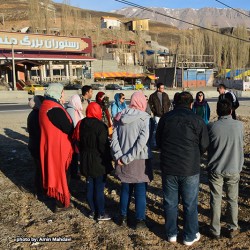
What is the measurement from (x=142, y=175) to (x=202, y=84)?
56791 millimetres

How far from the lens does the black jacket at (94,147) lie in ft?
13.5

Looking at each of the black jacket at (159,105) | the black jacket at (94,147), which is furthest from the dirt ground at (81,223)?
the black jacket at (159,105)

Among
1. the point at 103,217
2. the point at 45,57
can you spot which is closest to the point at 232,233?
the point at 103,217

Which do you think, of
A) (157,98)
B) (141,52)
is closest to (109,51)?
(141,52)

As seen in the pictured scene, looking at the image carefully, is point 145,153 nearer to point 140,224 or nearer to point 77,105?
point 140,224

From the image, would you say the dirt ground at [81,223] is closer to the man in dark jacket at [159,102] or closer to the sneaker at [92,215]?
the sneaker at [92,215]

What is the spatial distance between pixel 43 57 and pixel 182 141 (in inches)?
1702

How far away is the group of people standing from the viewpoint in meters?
3.53

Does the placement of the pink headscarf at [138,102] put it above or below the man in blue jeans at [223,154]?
above

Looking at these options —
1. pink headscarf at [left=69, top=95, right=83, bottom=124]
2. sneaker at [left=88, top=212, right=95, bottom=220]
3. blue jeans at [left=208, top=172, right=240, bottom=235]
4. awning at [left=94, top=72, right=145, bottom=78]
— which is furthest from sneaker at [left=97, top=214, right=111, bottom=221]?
awning at [left=94, top=72, right=145, bottom=78]

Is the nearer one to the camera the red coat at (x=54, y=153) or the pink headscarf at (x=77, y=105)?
the red coat at (x=54, y=153)

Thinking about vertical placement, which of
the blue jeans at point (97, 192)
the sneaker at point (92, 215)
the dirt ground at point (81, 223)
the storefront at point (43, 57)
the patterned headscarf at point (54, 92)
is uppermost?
the storefront at point (43, 57)

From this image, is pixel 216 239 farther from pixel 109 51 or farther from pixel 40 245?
pixel 109 51

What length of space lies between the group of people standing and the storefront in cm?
3473
